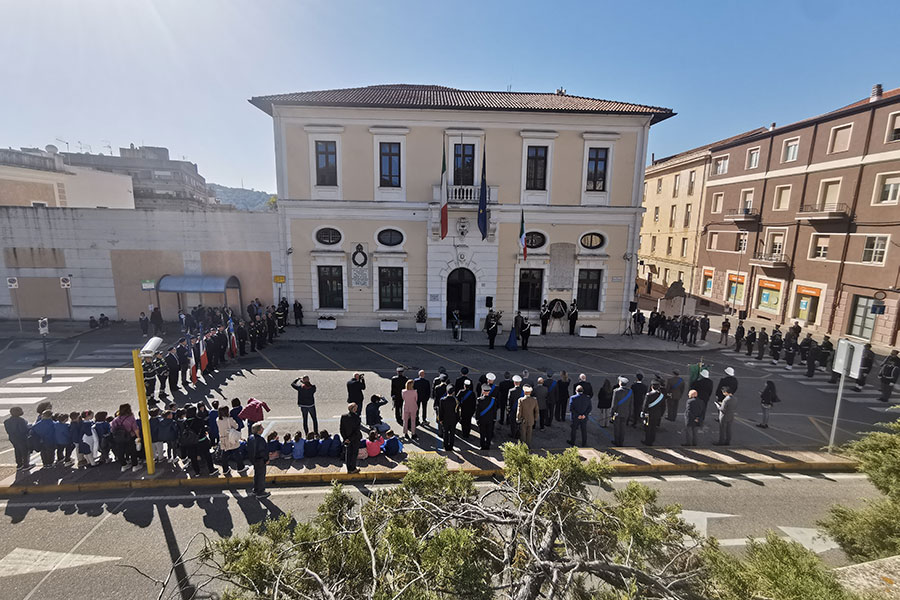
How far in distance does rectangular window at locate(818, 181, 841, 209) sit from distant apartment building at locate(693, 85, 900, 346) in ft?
0.19

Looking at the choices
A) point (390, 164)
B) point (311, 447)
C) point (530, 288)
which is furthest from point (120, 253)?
point (530, 288)

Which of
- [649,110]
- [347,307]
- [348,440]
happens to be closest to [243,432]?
[348,440]

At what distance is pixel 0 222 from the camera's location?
20.6 metres

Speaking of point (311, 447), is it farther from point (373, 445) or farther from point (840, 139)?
point (840, 139)

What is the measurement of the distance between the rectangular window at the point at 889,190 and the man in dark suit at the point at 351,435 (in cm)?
2784

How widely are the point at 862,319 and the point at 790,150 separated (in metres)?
11.6

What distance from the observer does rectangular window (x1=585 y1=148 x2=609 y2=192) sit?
66.4 feet

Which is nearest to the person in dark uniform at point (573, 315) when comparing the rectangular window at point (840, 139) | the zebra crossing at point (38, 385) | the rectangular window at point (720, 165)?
the rectangular window at point (840, 139)

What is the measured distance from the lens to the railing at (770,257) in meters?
26.4

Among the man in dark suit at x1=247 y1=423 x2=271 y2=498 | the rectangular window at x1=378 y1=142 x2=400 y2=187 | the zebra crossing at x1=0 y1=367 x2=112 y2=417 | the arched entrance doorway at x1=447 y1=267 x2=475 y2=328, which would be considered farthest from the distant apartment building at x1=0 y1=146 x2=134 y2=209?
the man in dark suit at x1=247 y1=423 x2=271 y2=498

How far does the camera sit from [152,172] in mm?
56562

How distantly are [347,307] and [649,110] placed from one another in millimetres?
17444

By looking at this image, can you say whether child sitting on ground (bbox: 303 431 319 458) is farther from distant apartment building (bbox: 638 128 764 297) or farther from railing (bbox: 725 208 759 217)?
distant apartment building (bbox: 638 128 764 297)

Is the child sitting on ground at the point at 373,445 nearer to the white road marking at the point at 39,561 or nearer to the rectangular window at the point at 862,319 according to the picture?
the white road marking at the point at 39,561
